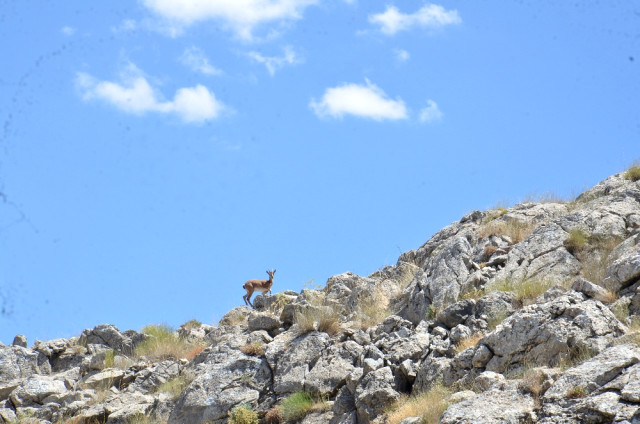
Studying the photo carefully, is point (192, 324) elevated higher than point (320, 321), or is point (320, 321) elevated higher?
point (192, 324)

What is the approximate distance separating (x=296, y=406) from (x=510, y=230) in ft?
25.1

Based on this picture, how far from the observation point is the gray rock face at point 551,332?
12297mm

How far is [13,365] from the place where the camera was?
71.1 ft

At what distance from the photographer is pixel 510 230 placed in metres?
19.8

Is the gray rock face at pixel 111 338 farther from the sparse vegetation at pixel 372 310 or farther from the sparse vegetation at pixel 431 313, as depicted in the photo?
the sparse vegetation at pixel 431 313

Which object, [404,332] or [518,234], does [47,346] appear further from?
[518,234]

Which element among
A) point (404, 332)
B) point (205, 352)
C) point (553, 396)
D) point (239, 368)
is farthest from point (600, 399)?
point (205, 352)

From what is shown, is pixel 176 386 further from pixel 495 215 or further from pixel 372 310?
pixel 495 215

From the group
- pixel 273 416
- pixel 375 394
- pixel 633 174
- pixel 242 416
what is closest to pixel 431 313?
pixel 375 394

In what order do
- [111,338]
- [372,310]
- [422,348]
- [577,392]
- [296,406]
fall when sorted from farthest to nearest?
[111,338] < [372,310] < [296,406] < [422,348] < [577,392]

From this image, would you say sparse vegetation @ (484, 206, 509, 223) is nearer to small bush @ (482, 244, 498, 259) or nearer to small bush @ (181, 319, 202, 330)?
small bush @ (482, 244, 498, 259)

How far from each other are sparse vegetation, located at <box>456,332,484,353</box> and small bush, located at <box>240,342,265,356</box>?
4877mm

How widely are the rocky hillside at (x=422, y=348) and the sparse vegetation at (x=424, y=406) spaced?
37 mm

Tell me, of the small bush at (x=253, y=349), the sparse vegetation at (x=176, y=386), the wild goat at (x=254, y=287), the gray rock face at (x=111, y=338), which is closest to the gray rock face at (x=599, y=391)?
the small bush at (x=253, y=349)
